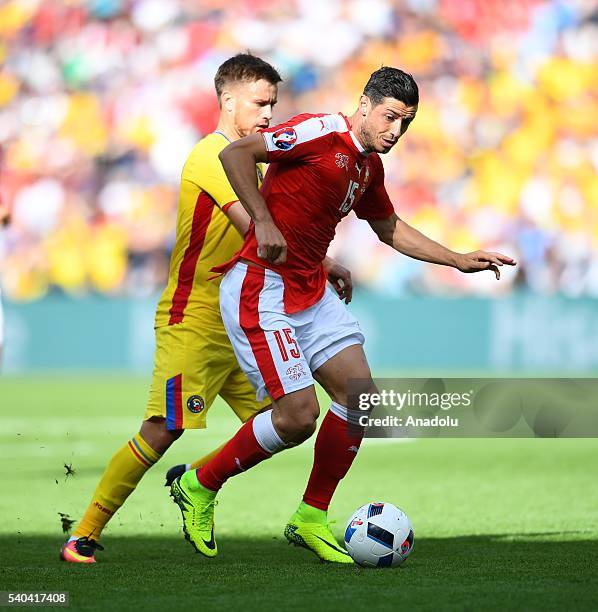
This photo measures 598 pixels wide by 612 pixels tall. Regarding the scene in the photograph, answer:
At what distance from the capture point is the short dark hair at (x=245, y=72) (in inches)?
209

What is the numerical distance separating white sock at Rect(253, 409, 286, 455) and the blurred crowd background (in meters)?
13.1

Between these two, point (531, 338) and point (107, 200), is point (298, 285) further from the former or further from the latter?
point (107, 200)

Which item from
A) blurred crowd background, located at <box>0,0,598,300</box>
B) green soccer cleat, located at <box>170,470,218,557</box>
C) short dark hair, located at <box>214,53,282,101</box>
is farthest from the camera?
blurred crowd background, located at <box>0,0,598,300</box>

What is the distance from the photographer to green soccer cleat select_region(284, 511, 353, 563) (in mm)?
4762

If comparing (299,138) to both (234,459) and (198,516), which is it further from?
(198,516)

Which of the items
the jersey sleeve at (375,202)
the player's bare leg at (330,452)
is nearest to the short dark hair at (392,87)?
the jersey sleeve at (375,202)

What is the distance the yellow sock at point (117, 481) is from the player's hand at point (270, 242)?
3.62 feet

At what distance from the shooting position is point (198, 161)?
5145 mm

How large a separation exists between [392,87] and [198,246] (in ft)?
3.92

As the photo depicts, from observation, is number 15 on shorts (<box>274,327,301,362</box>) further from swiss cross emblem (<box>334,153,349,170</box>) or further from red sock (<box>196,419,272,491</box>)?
swiss cross emblem (<box>334,153,349,170</box>)

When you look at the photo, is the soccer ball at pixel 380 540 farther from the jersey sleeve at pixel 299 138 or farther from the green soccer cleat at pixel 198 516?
the jersey sleeve at pixel 299 138

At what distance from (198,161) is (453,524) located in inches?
89.2

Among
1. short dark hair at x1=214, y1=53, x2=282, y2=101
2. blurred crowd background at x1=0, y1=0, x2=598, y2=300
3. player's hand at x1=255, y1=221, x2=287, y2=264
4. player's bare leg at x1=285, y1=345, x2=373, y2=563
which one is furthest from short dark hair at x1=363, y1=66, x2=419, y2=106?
blurred crowd background at x1=0, y1=0, x2=598, y2=300

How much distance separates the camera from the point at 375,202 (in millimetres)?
5184
